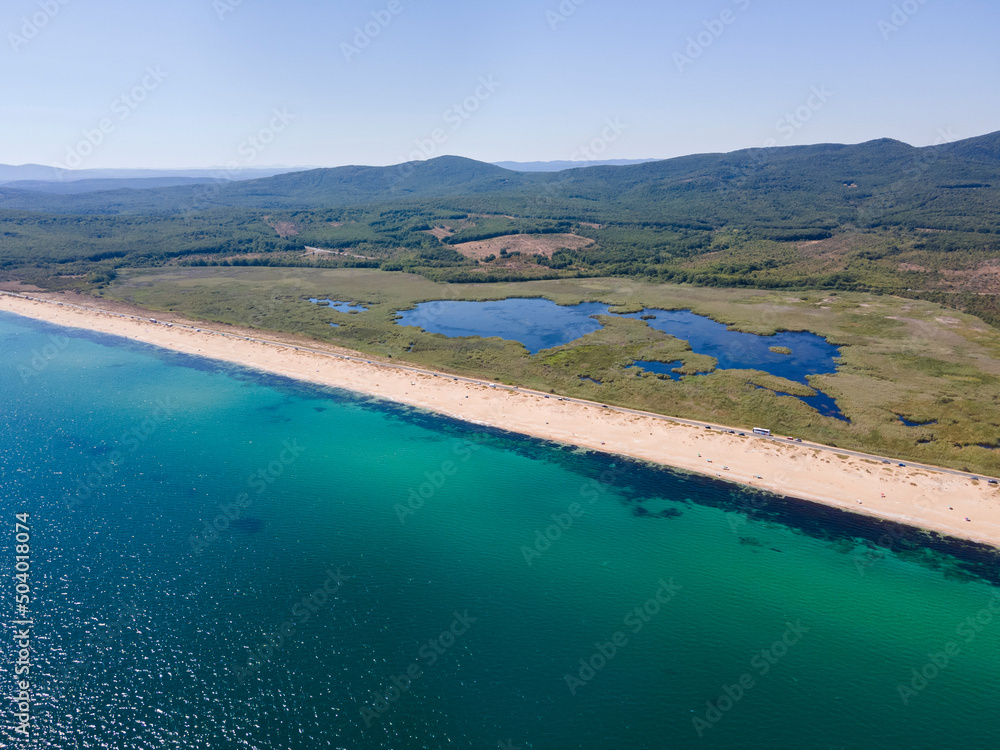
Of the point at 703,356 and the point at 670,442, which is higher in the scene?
the point at 703,356

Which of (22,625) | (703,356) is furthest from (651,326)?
(22,625)

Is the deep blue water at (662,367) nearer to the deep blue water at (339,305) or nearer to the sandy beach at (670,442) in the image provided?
the sandy beach at (670,442)

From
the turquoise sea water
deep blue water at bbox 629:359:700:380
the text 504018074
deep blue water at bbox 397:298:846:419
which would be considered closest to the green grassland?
deep blue water at bbox 629:359:700:380

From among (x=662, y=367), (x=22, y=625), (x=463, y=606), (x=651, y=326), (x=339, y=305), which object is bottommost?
(x=463, y=606)

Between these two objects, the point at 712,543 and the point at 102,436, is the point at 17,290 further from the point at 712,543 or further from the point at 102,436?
the point at 712,543

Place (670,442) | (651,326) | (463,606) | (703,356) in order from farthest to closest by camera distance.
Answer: (651,326), (703,356), (670,442), (463,606)

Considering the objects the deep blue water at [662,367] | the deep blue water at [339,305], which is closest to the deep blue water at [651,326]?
the deep blue water at [662,367]

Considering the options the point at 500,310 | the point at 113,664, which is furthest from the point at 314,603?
the point at 500,310

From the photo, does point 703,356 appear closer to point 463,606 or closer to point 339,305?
point 463,606

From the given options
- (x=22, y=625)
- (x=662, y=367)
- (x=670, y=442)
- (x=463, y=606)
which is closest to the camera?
(x=22, y=625)
